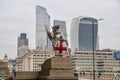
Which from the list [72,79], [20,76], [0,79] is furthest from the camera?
[0,79]

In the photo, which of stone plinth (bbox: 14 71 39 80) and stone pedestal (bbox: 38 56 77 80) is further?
stone plinth (bbox: 14 71 39 80)

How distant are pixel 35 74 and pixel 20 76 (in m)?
2.35

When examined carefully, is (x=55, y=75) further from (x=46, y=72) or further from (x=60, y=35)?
(x=60, y=35)

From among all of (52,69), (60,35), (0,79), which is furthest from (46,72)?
(0,79)

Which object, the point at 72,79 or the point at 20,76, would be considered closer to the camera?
the point at 72,79

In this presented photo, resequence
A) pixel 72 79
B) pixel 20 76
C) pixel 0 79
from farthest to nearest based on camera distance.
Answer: pixel 0 79
pixel 20 76
pixel 72 79

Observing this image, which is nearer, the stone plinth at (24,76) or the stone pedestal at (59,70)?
the stone pedestal at (59,70)

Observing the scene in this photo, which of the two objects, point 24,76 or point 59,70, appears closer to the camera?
point 59,70

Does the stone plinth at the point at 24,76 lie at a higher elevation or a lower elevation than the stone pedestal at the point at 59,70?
lower

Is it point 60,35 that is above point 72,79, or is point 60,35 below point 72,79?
above

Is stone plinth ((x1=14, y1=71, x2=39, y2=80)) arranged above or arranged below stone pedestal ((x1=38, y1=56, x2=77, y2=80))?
below

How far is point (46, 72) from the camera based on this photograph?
55.1 metres

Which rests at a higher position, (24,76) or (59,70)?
→ (59,70)

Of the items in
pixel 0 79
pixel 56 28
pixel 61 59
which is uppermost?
pixel 56 28
